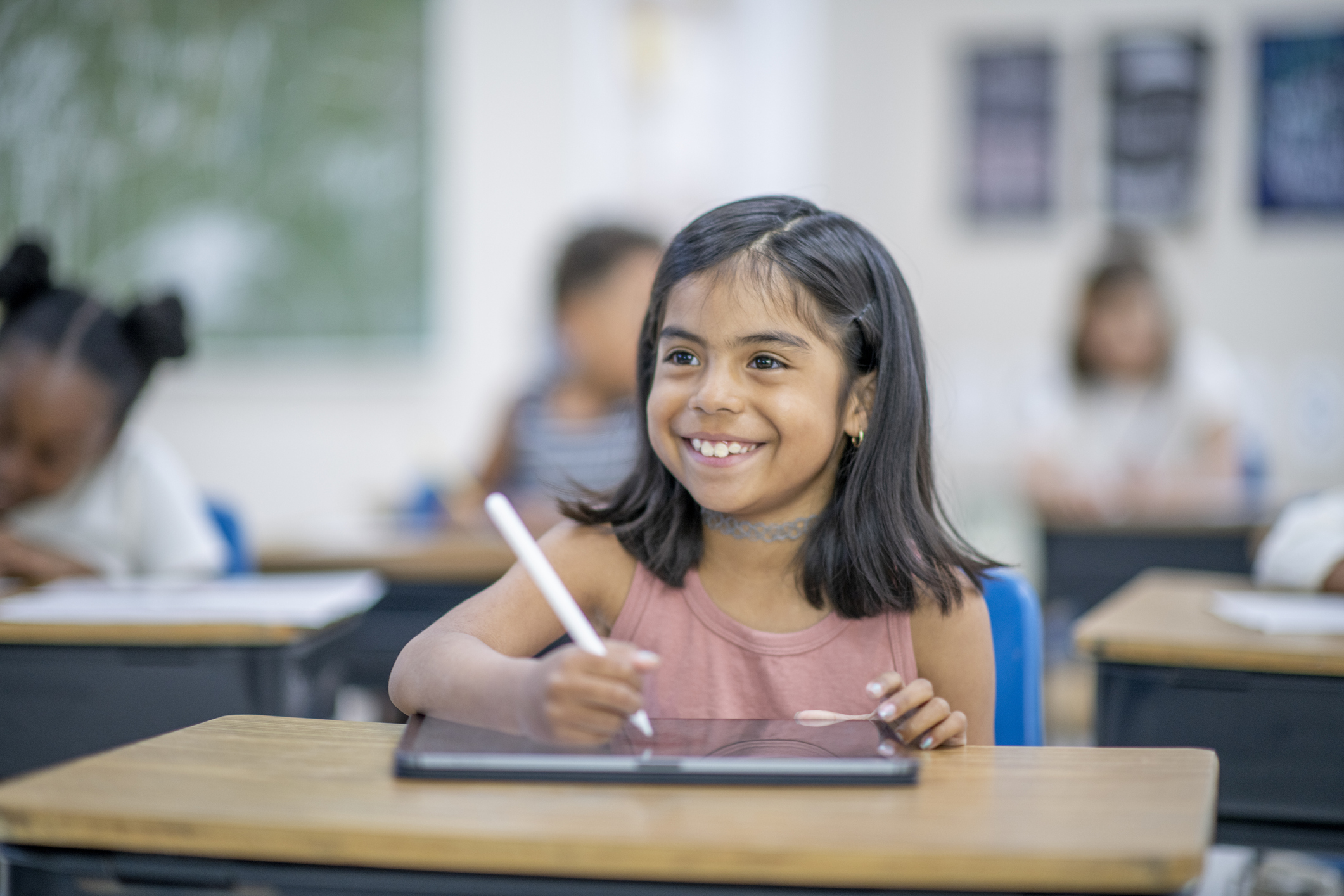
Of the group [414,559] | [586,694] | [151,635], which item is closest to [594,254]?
[414,559]

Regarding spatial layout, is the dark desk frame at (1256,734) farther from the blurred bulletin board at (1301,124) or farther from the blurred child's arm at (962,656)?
the blurred bulletin board at (1301,124)

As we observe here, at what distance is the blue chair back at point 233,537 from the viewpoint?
6.76 ft

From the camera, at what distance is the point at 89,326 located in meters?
1.90

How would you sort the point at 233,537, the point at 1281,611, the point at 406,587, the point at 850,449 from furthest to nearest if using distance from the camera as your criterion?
the point at 406,587 < the point at 233,537 < the point at 1281,611 < the point at 850,449

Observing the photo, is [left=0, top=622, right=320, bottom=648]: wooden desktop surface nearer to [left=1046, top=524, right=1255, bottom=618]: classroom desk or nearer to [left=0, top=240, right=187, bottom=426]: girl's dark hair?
[left=0, top=240, right=187, bottom=426]: girl's dark hair

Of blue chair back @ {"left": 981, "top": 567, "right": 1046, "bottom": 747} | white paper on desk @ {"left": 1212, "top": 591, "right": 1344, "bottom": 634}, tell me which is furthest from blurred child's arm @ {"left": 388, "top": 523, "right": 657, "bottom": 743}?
white paper on desk @ {"left": 1212, "top": 591, "right": 1344, "bottom": 634}

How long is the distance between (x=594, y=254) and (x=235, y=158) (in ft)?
6.74

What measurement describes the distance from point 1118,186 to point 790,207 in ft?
12.1

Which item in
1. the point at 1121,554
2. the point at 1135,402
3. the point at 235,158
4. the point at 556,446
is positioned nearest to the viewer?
the point at 1121,554

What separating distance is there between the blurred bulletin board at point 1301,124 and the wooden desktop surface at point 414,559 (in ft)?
11.0

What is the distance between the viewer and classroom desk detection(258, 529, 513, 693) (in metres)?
2.22

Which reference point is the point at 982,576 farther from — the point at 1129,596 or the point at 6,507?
the point at 6,507

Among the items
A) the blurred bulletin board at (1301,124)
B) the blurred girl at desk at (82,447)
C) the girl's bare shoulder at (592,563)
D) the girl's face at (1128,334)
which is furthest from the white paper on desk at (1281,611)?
the blurred bulletin board at (1301,124)

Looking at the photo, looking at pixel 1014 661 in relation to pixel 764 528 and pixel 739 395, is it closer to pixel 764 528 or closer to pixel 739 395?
pixel 764 528
